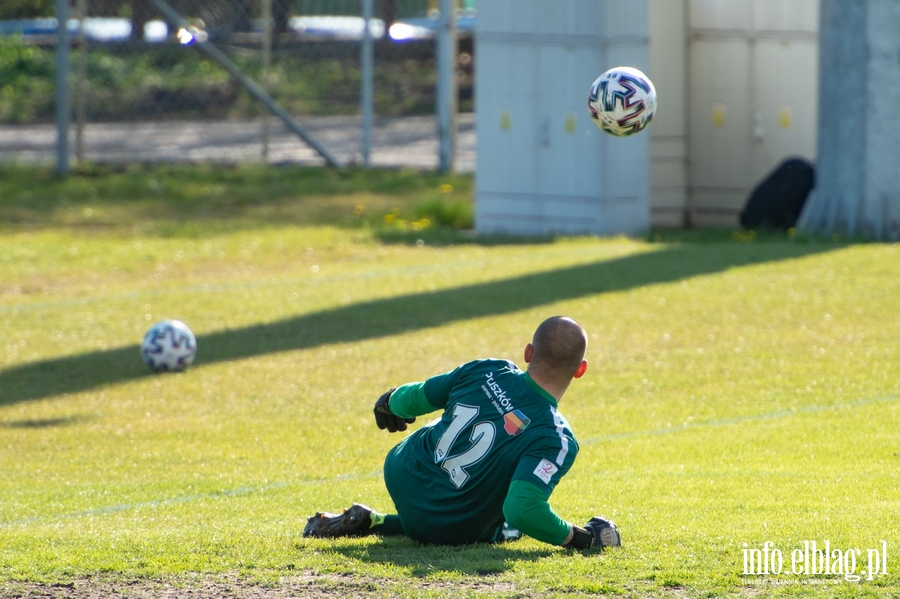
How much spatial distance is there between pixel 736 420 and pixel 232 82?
20540mm

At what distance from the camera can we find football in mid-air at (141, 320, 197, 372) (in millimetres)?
10406

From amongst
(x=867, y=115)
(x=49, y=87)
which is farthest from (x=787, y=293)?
(x=49, y=87)

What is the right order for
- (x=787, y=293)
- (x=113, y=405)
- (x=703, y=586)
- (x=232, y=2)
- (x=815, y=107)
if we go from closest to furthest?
1. (x=703, y=586)
2. (x=113, y=405)
3. (x=787, y=293)
4. (x=815, y=107)
5. (x=232, y=2)

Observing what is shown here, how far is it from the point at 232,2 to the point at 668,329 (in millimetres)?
14913

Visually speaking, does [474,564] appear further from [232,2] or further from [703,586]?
[232,2]

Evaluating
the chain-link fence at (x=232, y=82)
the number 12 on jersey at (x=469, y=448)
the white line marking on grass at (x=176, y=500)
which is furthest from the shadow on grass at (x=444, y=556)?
the chain-link fence at (x=232, y=82)

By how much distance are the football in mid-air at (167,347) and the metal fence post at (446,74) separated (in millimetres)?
12050

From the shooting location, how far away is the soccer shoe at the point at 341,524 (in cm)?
560

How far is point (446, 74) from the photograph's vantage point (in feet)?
71.1

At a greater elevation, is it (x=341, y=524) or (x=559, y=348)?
(x=559, y=348)

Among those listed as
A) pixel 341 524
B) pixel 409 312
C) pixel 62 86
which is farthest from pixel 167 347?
pixel 62 86

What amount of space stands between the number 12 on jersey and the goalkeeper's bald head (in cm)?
33

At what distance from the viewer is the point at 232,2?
23875 millimetres

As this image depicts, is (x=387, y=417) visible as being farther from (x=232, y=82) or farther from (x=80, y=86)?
(x=232, y=82)
